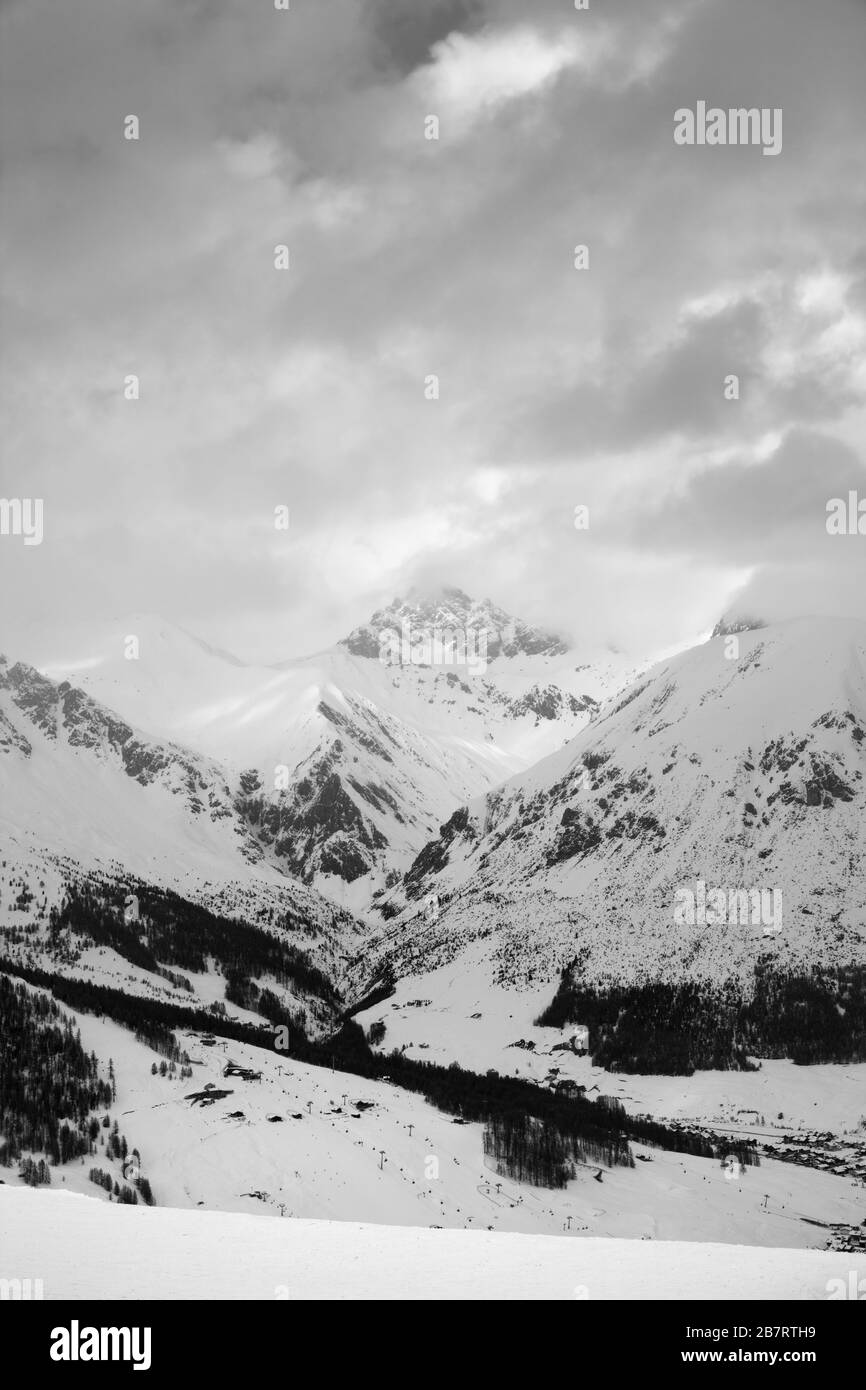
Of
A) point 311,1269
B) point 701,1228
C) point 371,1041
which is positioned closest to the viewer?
point 311,1269

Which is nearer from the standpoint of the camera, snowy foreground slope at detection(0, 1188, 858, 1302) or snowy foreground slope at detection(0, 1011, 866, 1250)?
snowy foreground slope at detection(0, 1188, 858, 1302)

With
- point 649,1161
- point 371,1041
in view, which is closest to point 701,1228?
point 649,1161

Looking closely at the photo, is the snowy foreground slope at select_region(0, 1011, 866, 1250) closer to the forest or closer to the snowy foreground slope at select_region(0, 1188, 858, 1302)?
the forest

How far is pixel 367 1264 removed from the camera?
22078mm

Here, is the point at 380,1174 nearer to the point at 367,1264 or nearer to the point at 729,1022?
the point at 367,1264

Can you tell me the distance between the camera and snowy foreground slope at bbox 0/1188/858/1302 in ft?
63.7

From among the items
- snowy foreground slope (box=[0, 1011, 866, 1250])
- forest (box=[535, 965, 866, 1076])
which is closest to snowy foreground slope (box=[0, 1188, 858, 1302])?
snowy foreground slope (box=[0, 1011, 866, 1250])

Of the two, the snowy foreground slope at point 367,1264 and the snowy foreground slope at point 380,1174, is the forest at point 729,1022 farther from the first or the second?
the snowy foreground slope at point 367,1264

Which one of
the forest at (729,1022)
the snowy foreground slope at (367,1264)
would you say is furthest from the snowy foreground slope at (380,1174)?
the snowy foreground slope at (367,1264)

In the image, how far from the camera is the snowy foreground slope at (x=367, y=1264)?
19.4 meters

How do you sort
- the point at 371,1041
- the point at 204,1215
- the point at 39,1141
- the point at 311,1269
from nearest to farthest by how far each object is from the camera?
the point at 311,1269 → the point at 204,1215 → the point at 39,1141 → the point at 371,1041
